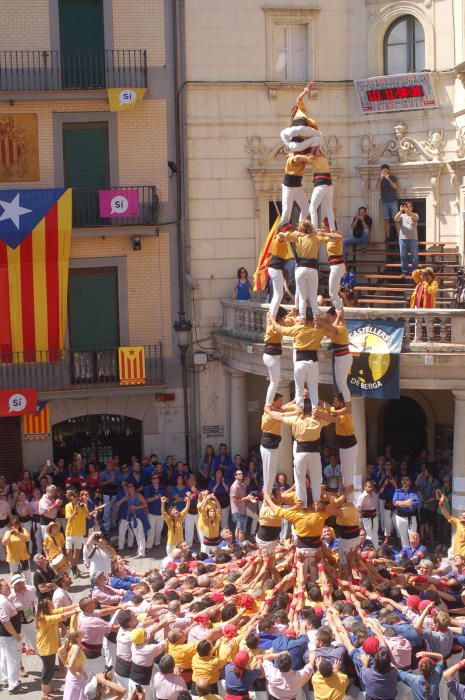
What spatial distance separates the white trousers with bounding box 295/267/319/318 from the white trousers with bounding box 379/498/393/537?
8.12 metres

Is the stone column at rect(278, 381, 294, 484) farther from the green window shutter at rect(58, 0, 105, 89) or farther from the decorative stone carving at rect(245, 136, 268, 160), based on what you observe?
the green window shutter at rect(58, 0, 105, 89)

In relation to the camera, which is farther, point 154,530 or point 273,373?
point 154,530

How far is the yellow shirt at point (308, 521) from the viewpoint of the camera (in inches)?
806

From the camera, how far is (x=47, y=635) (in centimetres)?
1925

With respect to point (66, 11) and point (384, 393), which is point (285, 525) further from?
point (66, 11)

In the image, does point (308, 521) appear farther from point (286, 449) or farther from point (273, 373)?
point (286, 449)

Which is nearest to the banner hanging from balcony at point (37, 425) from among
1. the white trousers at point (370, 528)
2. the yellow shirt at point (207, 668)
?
the white trousers at point (370, 528)

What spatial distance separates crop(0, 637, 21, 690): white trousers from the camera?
20031 mm

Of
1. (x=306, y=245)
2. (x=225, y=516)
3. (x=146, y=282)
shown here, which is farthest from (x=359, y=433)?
(x=306, y=245)

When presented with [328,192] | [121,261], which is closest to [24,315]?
[121,261]

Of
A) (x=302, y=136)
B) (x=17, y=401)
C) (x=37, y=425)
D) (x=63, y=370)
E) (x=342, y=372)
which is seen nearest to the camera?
(x=302, y=136)

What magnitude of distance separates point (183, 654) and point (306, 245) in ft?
24.0

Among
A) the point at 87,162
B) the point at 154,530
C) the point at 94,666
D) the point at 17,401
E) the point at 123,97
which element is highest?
the point at 123,97

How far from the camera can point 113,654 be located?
19734 mm
